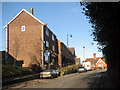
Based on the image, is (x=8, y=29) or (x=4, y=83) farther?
(x=8, y=29)

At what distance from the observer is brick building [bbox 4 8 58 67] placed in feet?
110

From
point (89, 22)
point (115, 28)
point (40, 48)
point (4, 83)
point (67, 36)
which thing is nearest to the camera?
point (115, 28)

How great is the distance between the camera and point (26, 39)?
3466 centimetres

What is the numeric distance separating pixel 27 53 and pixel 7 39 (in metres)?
5.29

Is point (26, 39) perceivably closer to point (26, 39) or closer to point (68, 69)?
point (26, 39)

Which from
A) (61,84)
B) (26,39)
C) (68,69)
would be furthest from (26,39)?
(61,84)

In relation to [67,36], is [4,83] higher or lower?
lower

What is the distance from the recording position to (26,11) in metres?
35.4

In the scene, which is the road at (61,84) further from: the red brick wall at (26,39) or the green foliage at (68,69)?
the red brick wall at (26,39)

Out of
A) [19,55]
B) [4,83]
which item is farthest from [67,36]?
[4,83]

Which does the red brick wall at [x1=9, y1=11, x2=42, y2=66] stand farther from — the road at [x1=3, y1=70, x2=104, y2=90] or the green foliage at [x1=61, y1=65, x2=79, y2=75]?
the road at [x1=3, y1=70, x2=104, y2=90]

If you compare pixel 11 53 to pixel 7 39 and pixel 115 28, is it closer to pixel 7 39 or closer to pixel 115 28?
pixel 7 39

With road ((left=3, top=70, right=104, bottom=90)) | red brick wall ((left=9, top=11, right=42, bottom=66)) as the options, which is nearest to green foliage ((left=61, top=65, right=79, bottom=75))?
red brick wall ((left=9, top=11, right=42, bottom=66))

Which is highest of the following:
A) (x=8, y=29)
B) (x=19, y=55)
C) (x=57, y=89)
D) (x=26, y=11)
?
(x=26, y=11)
